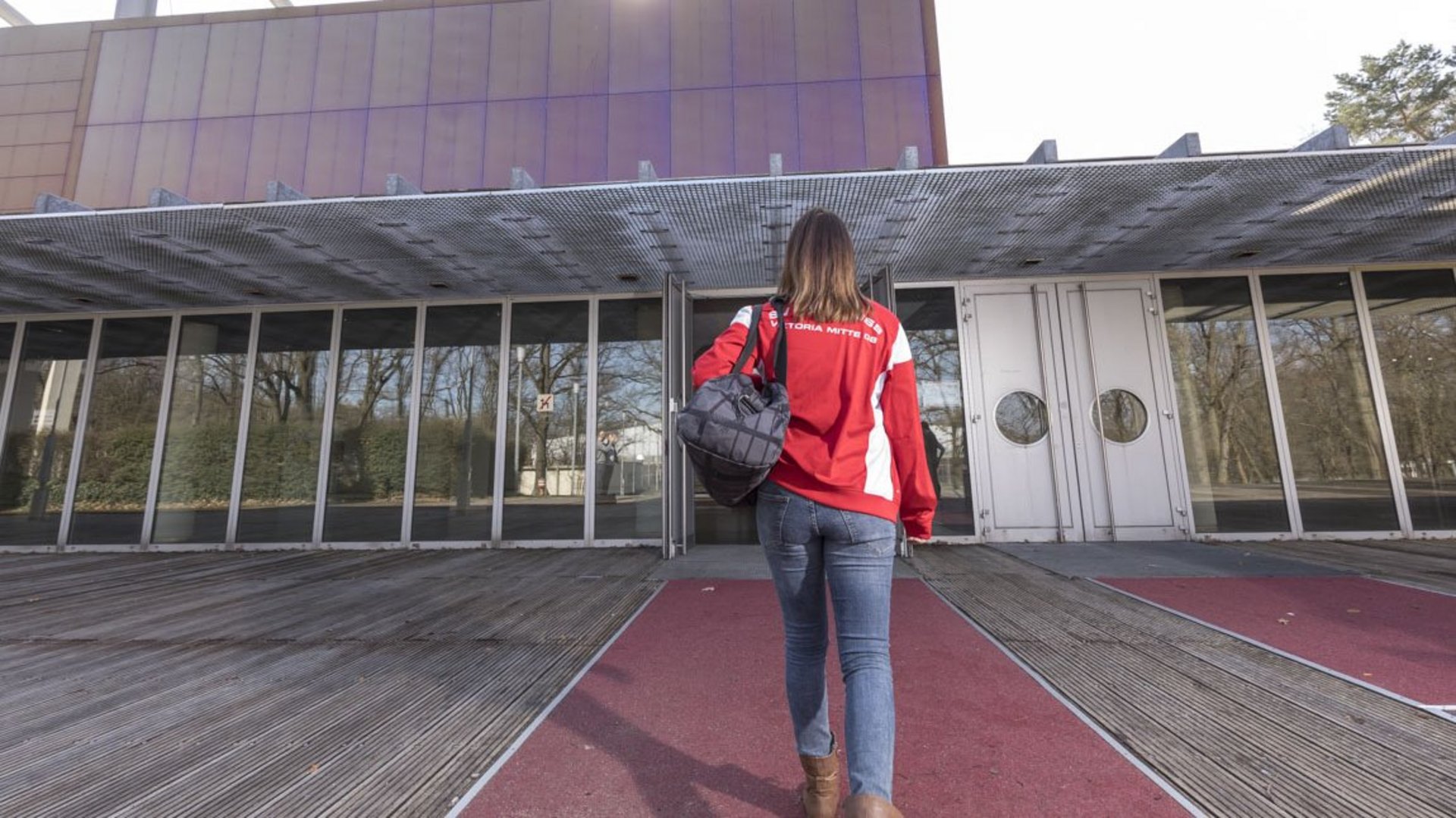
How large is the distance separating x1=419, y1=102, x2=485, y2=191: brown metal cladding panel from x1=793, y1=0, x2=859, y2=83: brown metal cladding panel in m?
4.01

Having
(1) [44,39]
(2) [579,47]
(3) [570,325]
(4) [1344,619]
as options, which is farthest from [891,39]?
(1) [44,39]

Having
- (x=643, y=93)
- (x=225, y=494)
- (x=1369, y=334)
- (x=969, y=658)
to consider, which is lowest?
(x=969, y=658)

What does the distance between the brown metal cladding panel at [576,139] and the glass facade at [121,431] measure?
5.42 metres

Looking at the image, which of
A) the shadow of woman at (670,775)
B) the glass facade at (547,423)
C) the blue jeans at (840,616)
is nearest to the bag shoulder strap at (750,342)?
the blue jeans at (840,616)

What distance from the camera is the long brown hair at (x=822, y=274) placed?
1.42 meters

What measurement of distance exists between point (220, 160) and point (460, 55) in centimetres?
334

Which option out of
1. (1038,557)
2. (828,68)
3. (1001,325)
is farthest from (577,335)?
(1038,557)

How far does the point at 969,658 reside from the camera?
2824 millimetres

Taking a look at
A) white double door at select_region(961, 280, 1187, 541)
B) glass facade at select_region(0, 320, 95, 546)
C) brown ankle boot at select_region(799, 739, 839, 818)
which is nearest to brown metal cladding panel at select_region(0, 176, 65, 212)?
glass facade at select_region(0, 320, 95, 546)

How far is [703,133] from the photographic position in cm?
682

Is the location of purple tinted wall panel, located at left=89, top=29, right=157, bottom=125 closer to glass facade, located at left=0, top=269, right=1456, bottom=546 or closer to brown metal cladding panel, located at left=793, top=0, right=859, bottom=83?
glass facade, located at left=0, top=269, right=1456, bottom=546

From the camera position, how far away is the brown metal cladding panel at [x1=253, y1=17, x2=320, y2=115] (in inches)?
286

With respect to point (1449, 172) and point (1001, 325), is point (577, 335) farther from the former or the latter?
point (1449, 172)

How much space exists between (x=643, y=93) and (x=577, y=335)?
10.0 feet
